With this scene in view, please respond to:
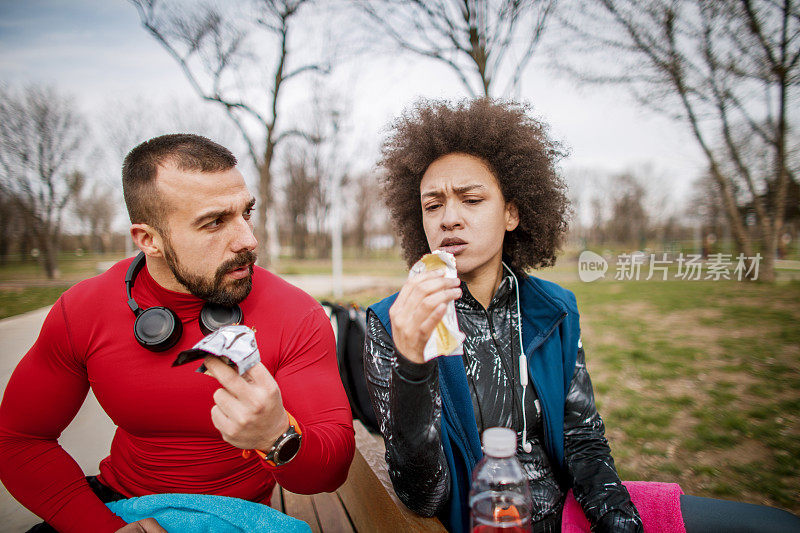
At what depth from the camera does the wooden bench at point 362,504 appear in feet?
4.90

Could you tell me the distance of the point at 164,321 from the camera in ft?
5.47

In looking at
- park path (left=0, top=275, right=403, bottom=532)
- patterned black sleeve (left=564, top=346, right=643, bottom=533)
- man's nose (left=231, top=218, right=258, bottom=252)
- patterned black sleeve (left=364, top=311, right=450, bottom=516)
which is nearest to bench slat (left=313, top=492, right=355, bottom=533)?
patterned black sleeve (left=364, top=311, right=450, bottom=516)

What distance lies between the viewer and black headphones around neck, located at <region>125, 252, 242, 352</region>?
1.63m

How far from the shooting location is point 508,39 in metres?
6.05

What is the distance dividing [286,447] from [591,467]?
1.30 metres

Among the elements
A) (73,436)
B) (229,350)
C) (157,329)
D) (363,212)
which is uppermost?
(363,212)

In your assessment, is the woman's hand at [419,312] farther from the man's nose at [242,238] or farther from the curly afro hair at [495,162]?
the curly afro hair at [495,162]

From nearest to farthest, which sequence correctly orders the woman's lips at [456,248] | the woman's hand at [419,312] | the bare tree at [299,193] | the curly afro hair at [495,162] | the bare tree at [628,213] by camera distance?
the woman's hand at [419,312]
the woman's lips at [456,248]
the curly afro hair at [495,162]
the bare tree at [299,193]
the bare tree at [628,213]

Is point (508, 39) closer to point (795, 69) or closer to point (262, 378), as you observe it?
point (795, 69)

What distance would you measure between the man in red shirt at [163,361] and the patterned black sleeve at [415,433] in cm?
21

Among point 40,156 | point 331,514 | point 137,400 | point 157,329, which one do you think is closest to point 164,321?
point 157,329

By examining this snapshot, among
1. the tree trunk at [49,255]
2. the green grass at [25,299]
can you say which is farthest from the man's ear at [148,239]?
the tree trunk at [49,255]

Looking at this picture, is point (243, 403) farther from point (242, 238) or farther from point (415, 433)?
point (242, 238)

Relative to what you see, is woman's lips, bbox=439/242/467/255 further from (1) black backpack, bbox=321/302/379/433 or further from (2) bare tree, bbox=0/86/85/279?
(2) bare tree, bbox=0/86/85/279
